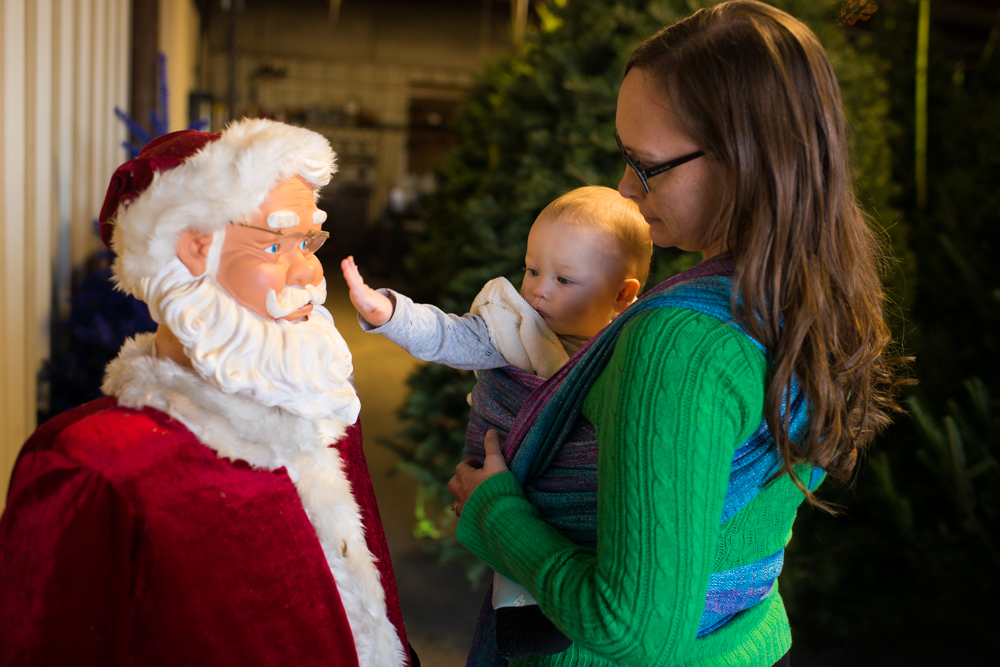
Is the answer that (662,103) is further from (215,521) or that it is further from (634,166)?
(215,521)

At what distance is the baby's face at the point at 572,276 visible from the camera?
1.35m

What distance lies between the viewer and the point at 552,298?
1375 mm

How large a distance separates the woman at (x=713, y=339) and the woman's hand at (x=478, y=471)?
12cm

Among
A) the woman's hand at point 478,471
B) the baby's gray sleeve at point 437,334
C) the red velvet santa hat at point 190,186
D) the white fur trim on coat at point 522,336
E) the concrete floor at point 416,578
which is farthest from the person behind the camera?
the concrete floor at point 416,578

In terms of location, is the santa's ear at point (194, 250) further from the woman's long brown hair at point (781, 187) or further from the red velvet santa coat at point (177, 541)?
the woman's long brown hair at point (781, 187)

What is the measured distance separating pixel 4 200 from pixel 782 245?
79.3 inches

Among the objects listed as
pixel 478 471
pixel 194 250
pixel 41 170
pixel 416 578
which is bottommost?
pixel 416 578

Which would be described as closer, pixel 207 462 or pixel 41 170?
pixel 207 462

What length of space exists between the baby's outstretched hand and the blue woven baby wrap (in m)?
0.33

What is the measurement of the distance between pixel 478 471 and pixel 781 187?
1.92ft

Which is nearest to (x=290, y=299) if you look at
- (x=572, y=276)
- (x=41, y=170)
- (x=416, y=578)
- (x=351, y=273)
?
(x=351, y=273)

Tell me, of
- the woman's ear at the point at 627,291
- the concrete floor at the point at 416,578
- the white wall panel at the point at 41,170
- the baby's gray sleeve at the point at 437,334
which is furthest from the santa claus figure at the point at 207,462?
the concrete floor at the point at 416,578

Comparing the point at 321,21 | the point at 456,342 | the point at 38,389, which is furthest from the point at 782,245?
the point at 321,21

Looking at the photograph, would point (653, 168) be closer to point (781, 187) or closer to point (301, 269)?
point (781, 187)
